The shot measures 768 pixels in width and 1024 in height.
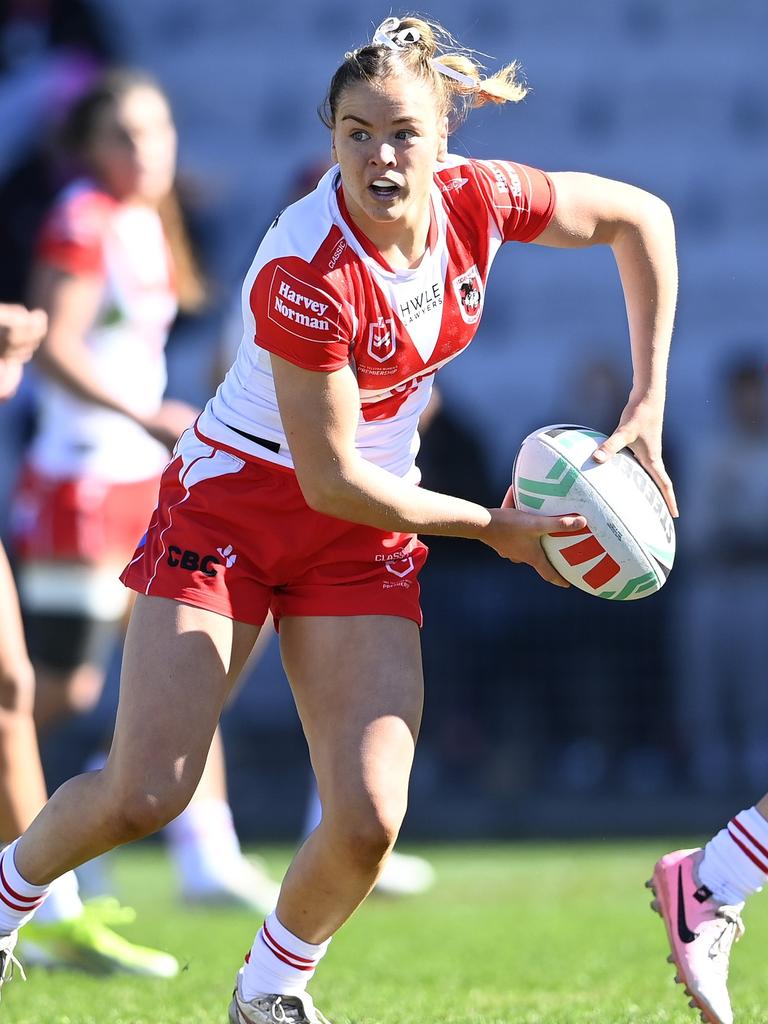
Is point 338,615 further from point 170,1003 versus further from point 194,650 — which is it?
point 170,1003

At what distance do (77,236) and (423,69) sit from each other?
2639 millimetres

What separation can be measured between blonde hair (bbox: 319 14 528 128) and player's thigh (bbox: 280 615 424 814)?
1.15 m

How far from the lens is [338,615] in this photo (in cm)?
384

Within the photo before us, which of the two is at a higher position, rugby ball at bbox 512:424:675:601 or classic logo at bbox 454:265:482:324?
classic logo at bbox 454:265:482:324

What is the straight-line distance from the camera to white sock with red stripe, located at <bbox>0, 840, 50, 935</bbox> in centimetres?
388

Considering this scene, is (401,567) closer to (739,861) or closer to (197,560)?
(197,560)

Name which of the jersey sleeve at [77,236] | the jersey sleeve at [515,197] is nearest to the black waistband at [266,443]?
the jersey sleeve at [515,197]

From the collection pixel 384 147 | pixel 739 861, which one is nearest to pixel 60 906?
pixel 739 861

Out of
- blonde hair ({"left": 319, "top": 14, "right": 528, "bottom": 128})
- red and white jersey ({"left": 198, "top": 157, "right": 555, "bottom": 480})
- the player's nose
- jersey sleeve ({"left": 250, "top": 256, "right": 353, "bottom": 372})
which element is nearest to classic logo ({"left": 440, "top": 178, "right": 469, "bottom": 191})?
red and white jersey ({"left": 198, "top": 157, "right": 555, "bottom": 480})

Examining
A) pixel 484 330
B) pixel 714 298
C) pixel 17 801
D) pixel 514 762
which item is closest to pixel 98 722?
pixel 514 762

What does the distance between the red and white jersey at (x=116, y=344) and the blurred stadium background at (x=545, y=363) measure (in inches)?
124

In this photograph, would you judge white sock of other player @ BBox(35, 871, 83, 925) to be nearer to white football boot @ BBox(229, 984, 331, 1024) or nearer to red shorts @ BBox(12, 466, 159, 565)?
white football boot @ BBox(229, 984, 331, 1024)

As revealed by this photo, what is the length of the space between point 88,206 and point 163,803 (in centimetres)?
308

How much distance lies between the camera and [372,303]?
3.64 meters
